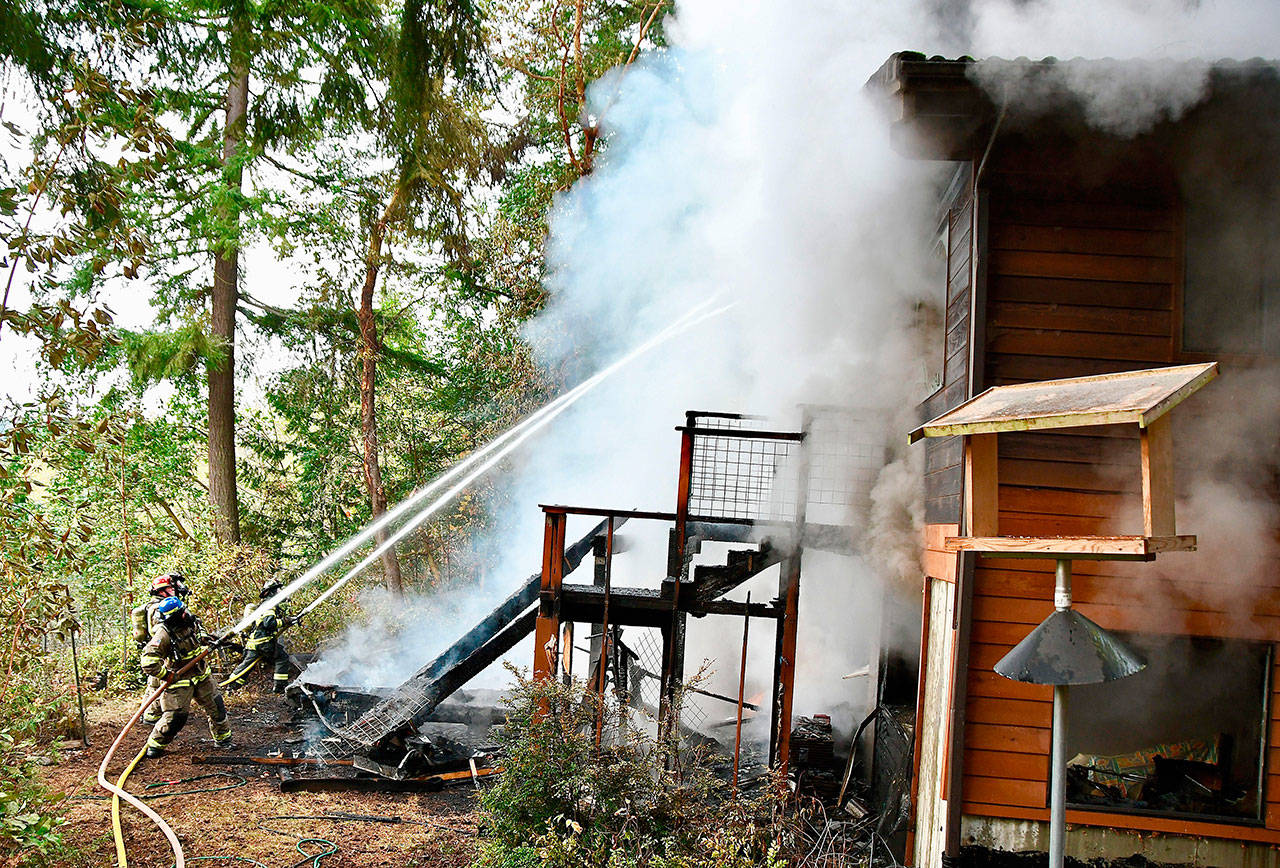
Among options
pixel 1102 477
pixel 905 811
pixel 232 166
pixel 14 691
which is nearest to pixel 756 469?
pixel 905 811

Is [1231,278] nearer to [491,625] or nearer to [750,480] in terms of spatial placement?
[750,480]

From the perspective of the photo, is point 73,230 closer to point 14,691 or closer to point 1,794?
point 1,794

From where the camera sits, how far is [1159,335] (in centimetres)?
532

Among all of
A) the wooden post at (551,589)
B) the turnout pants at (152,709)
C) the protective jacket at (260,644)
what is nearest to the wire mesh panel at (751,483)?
the wooden post at (551,589)

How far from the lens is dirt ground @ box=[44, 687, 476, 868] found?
5.98m

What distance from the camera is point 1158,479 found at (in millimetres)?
2973

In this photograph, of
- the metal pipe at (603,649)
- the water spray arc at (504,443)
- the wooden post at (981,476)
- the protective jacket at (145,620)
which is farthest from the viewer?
the water spray arc at (504,443)

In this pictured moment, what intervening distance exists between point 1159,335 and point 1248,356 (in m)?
0.49

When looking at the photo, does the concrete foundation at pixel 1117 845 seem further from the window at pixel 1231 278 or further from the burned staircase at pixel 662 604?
the window at pixel 1231 278

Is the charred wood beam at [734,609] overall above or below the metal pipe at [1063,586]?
below

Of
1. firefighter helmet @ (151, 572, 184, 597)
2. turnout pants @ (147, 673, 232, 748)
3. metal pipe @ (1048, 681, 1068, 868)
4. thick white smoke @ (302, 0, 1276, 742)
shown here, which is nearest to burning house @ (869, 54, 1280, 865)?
thick white smoke @ (302, 0, 1276, 742)

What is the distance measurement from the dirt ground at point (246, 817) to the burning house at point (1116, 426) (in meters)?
3.71

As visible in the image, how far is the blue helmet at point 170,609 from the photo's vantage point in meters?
8.24

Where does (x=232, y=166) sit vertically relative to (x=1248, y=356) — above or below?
above
